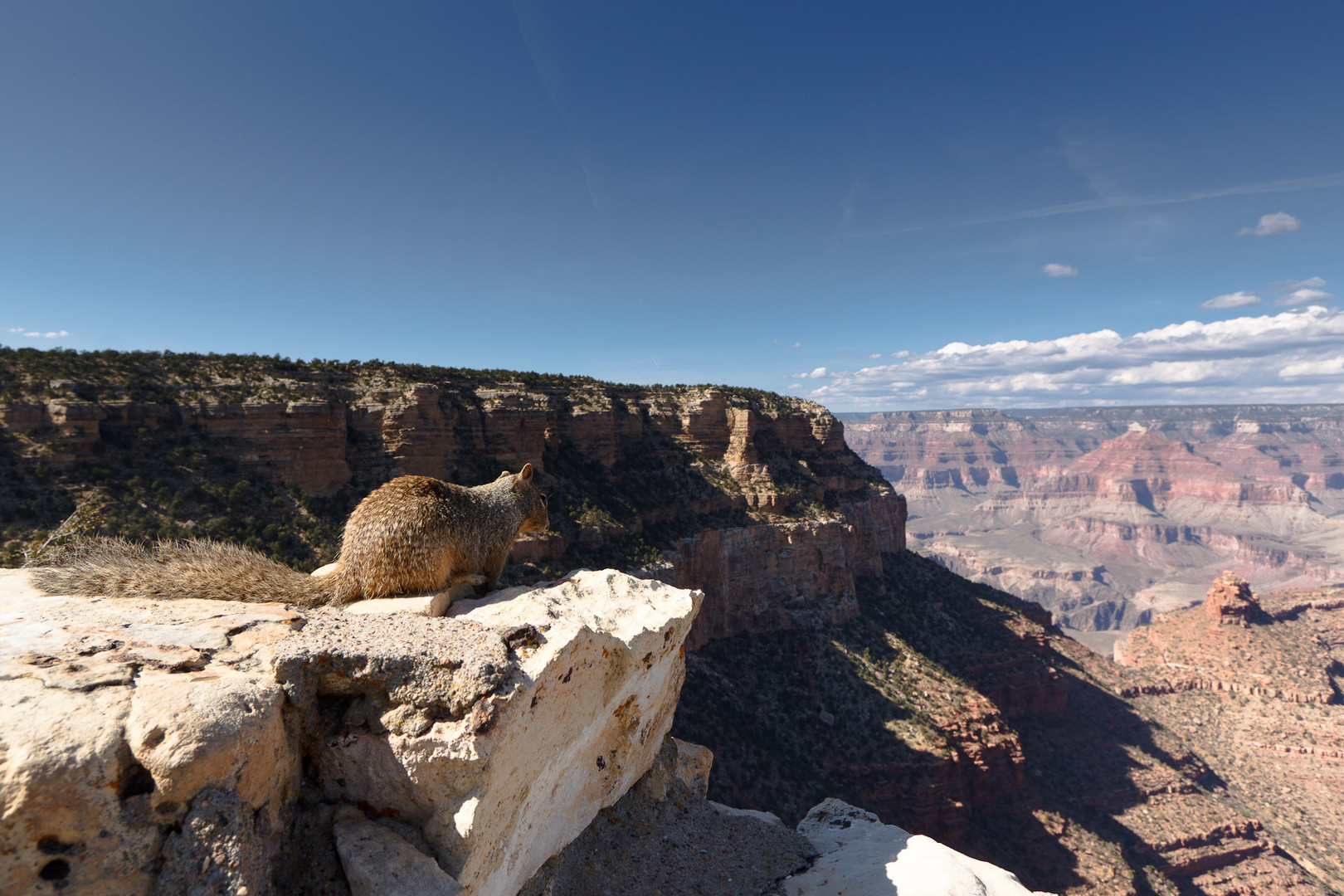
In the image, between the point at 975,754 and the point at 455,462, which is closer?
the point at 455,462

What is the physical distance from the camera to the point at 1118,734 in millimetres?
55406

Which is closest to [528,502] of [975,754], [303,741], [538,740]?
[538,740]

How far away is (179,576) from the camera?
6.41m

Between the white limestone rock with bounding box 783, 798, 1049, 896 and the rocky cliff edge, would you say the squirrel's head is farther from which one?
the white limestone rock with bounding box 783, 798, 1049, 896

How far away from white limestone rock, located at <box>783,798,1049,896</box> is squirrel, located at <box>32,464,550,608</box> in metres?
7.53

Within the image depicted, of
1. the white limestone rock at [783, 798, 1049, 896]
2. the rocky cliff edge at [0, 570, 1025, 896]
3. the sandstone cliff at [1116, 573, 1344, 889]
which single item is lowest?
the sandstone cliff at [1116, 573, 1344, 889]

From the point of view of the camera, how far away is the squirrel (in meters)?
6.29

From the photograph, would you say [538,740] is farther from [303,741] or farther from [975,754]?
[975,754]

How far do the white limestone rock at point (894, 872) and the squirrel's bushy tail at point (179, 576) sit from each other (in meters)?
9.03

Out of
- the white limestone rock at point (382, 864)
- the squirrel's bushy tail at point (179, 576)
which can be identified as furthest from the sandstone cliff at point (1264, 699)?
the squirrel's bushy tail at point (179, 576)

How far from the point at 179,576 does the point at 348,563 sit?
5.74 ft

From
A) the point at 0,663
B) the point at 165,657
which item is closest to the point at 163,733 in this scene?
the point at 165,657

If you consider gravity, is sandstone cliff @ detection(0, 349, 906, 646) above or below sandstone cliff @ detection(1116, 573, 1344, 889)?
above

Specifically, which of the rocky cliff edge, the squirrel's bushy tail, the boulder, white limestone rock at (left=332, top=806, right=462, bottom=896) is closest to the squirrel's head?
the rocky cliff edge
